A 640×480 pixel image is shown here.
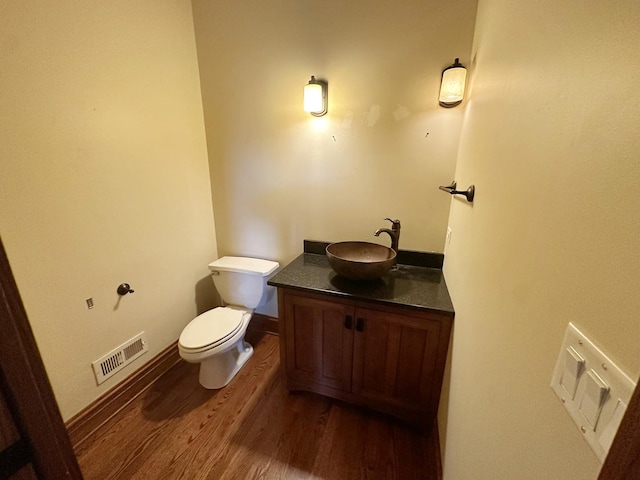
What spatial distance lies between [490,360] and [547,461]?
0.31m

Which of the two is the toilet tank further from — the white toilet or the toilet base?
the toilet base

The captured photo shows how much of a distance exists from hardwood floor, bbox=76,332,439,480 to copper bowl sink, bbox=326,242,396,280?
0.87 m

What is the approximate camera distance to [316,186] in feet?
6.08

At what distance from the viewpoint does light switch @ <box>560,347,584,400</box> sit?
15.1 inches

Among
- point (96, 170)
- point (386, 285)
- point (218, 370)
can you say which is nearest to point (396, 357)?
point (386, 285)

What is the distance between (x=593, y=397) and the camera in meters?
0.35

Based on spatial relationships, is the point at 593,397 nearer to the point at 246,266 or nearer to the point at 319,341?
the point at 319,341

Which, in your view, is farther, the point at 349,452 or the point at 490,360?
the point at 349,452

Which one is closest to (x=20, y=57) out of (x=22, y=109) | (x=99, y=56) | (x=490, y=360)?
(x=22, y=109)

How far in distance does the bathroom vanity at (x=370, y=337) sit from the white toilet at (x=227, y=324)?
0.38 meters

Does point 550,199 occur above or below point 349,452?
above

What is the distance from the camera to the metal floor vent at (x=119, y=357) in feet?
4.79

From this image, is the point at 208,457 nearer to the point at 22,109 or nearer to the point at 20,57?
the point at 22,109

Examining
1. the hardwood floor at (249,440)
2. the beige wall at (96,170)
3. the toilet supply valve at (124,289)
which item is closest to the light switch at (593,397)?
the hardwood floor at (249,440)
